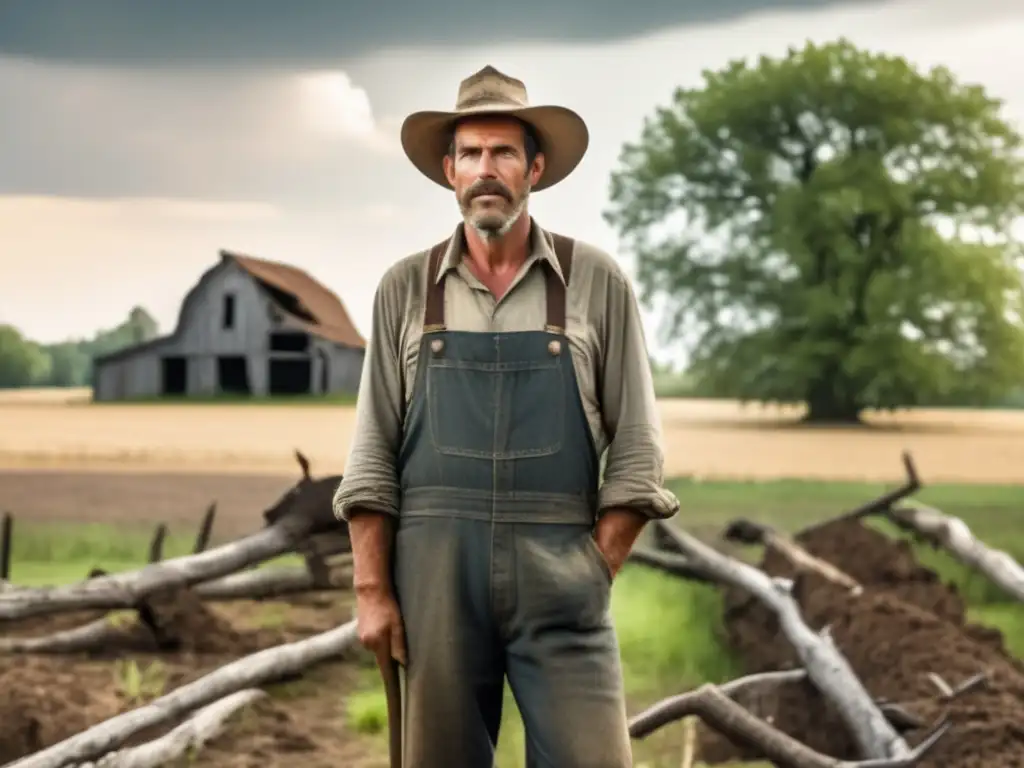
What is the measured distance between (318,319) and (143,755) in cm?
234

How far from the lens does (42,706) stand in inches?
133

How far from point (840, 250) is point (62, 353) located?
4170 mm

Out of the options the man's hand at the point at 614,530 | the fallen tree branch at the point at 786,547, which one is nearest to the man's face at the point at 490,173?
the man's hand at the point at 614,530

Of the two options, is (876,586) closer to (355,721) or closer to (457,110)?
(355,721)

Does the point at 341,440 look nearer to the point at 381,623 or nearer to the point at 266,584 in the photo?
the point at 266,584

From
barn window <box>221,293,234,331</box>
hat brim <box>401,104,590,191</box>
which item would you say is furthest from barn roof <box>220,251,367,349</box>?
hat brim <box>401,104,590,191</box>

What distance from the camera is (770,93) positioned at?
5.89 meters

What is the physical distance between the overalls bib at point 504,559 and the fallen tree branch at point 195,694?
5.34 feet

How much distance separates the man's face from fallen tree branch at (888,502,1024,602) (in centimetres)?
386

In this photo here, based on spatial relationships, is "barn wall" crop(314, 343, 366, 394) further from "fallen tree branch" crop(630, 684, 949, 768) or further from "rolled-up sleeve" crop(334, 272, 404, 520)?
"rolled-up sleeve" crop(334, 272, 404, 520)

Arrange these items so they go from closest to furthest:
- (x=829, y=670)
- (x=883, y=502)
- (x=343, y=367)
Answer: (x=829, y=670)
(x=343, y=367)
(x=883, y=502)

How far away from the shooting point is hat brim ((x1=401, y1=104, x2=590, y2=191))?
1868 mm

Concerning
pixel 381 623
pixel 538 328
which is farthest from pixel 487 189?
pixel 381 623

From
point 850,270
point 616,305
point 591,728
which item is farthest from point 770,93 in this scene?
point 591,728
